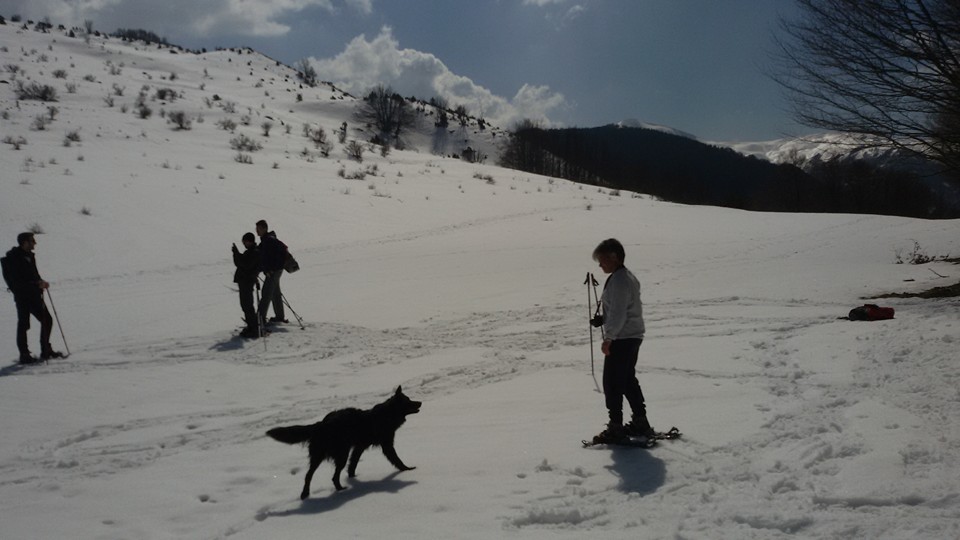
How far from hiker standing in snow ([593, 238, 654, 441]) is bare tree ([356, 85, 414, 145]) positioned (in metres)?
59.5

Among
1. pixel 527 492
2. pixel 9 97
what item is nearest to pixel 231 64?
pixel 9 97

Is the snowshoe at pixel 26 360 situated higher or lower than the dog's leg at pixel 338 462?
higher

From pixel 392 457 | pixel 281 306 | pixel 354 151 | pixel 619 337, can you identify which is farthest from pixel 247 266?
pixel 354 151

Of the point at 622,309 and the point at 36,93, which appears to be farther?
the point at 36,93

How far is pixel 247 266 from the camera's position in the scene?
1127cm

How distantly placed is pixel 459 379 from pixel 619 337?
3.65 meters

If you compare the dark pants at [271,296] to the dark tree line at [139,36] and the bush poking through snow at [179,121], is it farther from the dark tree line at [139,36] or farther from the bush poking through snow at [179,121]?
the dark tree line at [139,36]

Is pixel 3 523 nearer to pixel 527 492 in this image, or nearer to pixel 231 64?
pixel 527 492

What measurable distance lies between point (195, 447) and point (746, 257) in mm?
17675

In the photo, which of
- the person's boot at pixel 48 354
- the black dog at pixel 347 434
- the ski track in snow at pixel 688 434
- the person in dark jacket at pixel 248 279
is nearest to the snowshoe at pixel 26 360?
the person's boot at pixel 48 354

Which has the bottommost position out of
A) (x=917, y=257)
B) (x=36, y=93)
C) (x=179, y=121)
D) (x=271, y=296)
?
(x=271, y=296)

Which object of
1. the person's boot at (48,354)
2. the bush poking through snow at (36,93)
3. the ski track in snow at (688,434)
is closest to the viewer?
the ski track in snow at (688,434)

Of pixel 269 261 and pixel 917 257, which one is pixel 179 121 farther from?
pixel 917 257

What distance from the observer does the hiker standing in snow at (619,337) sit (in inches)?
212
